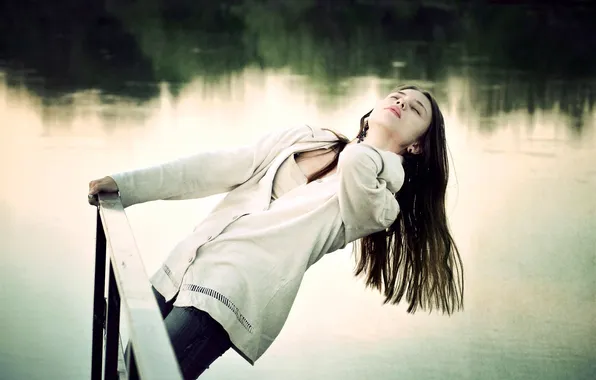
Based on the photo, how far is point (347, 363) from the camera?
11.0 ft

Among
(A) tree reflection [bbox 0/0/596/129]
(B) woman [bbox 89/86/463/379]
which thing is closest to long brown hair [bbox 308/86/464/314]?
(B) woman [bbox 89/86/463/379]

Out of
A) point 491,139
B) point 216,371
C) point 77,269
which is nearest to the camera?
point 216,371

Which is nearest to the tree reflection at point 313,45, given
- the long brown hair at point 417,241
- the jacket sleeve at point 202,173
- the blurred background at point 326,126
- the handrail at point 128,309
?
the blurred background at point 326,126

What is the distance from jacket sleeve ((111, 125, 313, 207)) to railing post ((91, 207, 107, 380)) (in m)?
0.08

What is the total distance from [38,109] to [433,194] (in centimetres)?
344

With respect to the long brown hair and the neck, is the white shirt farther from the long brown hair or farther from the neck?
the long brown hair

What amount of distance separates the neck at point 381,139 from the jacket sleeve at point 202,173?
0.11 m

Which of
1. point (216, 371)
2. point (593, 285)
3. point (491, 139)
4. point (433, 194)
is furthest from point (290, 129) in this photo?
point (491, 139)

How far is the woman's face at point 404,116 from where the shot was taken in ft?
6.59

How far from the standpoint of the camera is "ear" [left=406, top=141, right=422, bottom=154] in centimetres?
207

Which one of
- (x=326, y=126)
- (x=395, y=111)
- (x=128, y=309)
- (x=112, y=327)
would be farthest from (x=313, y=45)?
(x=128, y=309)

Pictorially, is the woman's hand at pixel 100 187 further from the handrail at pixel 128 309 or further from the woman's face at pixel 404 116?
the woman's face at pixel 404 116

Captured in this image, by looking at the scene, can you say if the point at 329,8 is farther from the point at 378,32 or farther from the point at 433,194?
the point at 433,194

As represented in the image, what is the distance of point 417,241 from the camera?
217 cm
